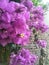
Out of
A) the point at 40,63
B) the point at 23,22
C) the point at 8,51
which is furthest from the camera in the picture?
the point at 40,63

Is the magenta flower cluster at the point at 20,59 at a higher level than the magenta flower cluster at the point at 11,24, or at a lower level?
lower

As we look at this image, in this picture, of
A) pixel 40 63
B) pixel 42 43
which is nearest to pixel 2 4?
pixel 42 43

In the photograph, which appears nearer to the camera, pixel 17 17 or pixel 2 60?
pixel 17 17

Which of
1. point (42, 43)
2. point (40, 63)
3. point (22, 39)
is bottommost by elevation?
point (40, 63)

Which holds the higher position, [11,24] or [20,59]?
[11,24]

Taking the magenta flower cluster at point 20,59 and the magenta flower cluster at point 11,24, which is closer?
the magenta flower cluster at point 11,24

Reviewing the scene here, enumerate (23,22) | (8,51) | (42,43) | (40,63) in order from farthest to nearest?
1. (40,63)
2. (42,43)
3. (8,51)
4. (23,22)

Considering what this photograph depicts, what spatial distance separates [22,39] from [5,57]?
0.41 ft

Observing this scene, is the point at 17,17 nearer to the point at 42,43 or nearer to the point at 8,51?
the point at 8,51

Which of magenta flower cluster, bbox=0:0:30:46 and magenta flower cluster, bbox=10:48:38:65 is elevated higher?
magenta flower cluster, bbox=0:0:30:46

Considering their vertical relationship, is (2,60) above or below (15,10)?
below

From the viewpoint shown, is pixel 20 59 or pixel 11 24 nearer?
pixel 11 24

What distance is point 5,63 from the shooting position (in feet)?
2.37

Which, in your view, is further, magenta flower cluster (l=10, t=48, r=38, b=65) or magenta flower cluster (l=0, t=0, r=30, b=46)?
magenta flower cluster (l=10, t=48, r=38, b=65)
